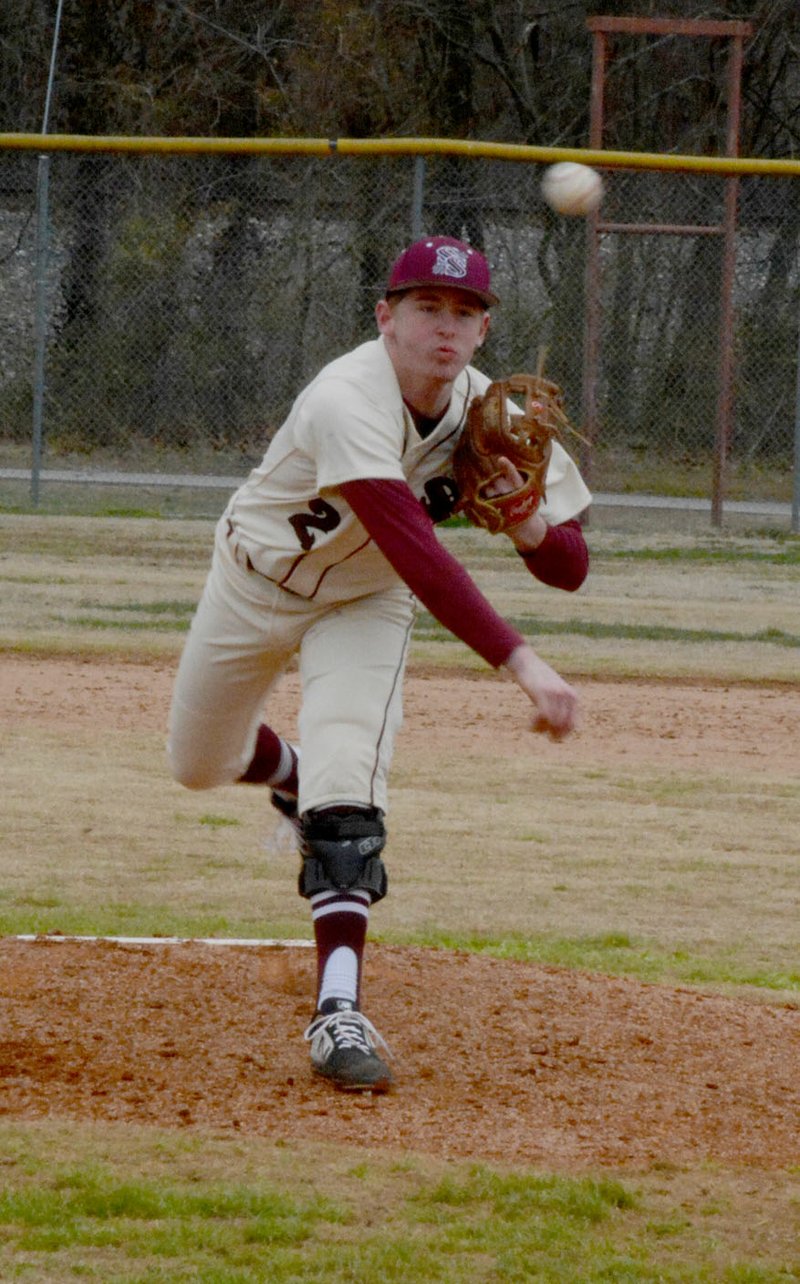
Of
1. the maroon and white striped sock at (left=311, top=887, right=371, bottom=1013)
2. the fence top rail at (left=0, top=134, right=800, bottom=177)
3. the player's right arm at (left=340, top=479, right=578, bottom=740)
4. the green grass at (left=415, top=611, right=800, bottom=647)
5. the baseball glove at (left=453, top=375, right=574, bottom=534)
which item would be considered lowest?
the green grass at (left=415, top=611, right=800, bottom=647)

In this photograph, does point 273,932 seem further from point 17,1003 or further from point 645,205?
point 645,205

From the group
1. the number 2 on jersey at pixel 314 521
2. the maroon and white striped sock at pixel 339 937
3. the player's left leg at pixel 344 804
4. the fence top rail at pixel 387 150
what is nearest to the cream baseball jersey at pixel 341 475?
the number 2 on jersey at pixel 314 521

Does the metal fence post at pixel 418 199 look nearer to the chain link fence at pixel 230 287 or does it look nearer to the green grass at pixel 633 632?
the chain link fence at pixel 230 287

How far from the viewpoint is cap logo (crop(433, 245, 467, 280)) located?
3992 millimetres

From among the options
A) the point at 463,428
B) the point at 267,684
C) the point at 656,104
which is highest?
the point at 656,104

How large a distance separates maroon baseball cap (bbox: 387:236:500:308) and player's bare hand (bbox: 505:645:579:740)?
80 centimetres

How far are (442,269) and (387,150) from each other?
36.4ft

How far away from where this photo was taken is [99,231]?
17.1 metres

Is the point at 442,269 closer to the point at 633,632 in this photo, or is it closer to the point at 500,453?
the point at 500,453

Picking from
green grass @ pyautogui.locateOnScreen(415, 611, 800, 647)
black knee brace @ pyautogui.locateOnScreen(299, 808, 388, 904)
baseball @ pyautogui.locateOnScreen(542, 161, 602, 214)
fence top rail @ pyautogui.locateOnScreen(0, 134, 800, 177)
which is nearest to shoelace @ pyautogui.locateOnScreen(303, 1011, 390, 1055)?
black knee brace @ pyautogui.locateOnScreen(299, 808, 388, 904)

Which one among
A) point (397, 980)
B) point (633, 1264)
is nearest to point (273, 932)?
point (397, 980)

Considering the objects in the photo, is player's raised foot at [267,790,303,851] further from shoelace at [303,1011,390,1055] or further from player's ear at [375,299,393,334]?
player's ear at [375,299,393,334]

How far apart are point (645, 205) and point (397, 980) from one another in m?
13.8

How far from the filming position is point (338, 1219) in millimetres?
3203
